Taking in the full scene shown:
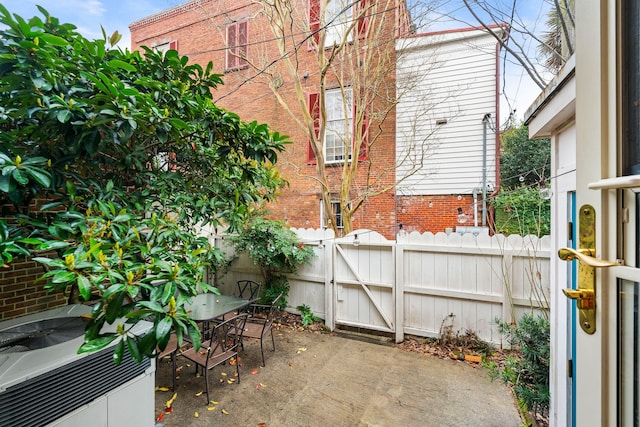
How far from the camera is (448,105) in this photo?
6484 mm

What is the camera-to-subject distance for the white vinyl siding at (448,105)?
6.20 meters

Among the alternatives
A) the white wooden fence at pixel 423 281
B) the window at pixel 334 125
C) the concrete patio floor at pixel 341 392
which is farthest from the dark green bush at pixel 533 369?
the window at pixel 334 125

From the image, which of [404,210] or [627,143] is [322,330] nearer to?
[404,210]

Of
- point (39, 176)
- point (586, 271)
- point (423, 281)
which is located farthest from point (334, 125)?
point (586, 271)

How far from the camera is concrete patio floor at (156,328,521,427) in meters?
2.65

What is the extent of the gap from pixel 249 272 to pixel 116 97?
4.34m

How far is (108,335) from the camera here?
1.20 metres

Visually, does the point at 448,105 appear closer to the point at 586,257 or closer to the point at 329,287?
the point at 329,287

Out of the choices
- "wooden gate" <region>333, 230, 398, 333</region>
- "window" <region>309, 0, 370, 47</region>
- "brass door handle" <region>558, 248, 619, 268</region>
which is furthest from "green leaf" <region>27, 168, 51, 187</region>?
"window" <region>309, 0, 370, 47</region>

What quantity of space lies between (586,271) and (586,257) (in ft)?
0.34

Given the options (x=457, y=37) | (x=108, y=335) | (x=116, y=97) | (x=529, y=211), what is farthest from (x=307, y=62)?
(x=108, y=335)

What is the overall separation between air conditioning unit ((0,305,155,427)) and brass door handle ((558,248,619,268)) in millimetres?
2451

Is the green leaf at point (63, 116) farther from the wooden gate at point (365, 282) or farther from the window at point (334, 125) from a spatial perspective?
the window at point (334, 125)

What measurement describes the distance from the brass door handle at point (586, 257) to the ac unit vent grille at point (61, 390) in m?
2.46
